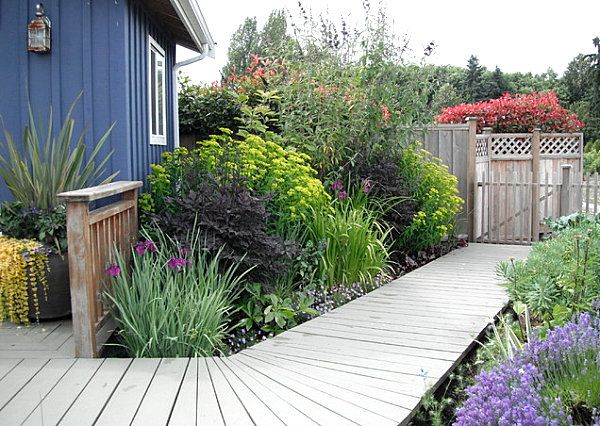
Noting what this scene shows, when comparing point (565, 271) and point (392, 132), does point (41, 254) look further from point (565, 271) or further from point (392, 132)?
point (392, 132)

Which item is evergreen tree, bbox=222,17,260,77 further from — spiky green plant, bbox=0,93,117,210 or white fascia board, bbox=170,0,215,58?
spiky green plant, bbox=0,93,117,210

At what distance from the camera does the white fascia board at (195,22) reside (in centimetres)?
593

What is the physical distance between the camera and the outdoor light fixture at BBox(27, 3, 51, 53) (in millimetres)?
5078

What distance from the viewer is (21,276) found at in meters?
4.29

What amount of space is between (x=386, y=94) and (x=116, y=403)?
16.9ft

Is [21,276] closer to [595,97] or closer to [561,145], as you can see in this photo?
[561,145]

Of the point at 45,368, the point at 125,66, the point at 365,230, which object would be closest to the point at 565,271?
the point at 365,230

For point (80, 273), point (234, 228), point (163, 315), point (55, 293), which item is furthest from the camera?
point (234, 228)

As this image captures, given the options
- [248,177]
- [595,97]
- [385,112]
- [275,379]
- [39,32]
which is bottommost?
[275,379]

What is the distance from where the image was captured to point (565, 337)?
2744 millimetres

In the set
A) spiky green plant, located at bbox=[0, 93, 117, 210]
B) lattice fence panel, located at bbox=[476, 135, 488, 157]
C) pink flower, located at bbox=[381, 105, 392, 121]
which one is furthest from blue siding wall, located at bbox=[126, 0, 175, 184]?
lattice fence panel, located at bbox=[476, 135, 488, 157]

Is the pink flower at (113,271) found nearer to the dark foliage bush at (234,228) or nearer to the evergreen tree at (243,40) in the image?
the dark foliage bush at (234,228)

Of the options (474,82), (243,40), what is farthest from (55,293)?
(474,82)

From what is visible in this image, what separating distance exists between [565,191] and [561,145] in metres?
3.35
